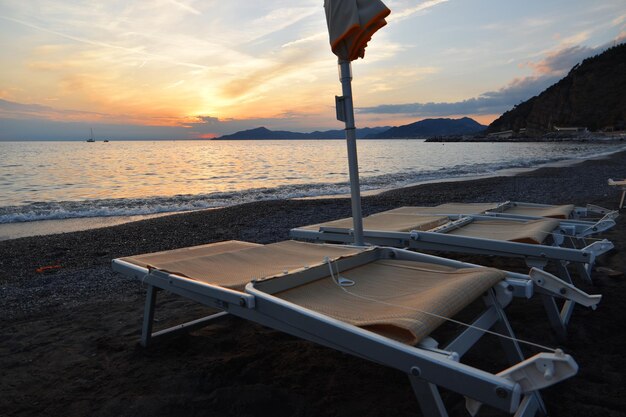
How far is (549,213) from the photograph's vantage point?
4953 mm

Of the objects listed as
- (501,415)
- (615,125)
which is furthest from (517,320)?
(615,125)

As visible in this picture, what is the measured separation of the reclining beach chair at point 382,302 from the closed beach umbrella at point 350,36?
653mm

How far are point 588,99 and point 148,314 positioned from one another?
379ft

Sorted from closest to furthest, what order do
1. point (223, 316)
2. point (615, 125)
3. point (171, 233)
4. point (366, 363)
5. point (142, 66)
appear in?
point (366, 363), point (223, 316), point (171, 233), point (142, 66), point (615, 125)

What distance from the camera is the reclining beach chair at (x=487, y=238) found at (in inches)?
129

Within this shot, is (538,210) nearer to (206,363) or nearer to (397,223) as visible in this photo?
(397,223)

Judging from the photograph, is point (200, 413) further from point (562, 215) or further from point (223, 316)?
point (562, 215)

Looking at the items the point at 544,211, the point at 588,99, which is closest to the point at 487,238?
the point at 544,211

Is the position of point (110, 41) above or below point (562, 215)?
above

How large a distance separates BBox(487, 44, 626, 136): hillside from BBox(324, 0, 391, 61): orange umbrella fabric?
10061cm

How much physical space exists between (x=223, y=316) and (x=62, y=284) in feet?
9.85

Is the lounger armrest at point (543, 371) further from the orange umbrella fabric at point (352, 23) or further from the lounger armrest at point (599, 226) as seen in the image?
the lounger armrest at point (599, 226)

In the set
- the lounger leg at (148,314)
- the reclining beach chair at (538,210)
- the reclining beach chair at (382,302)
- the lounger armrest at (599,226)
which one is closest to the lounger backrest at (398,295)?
the reclining beach chair at (382,302)

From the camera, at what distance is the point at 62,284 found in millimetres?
5566
